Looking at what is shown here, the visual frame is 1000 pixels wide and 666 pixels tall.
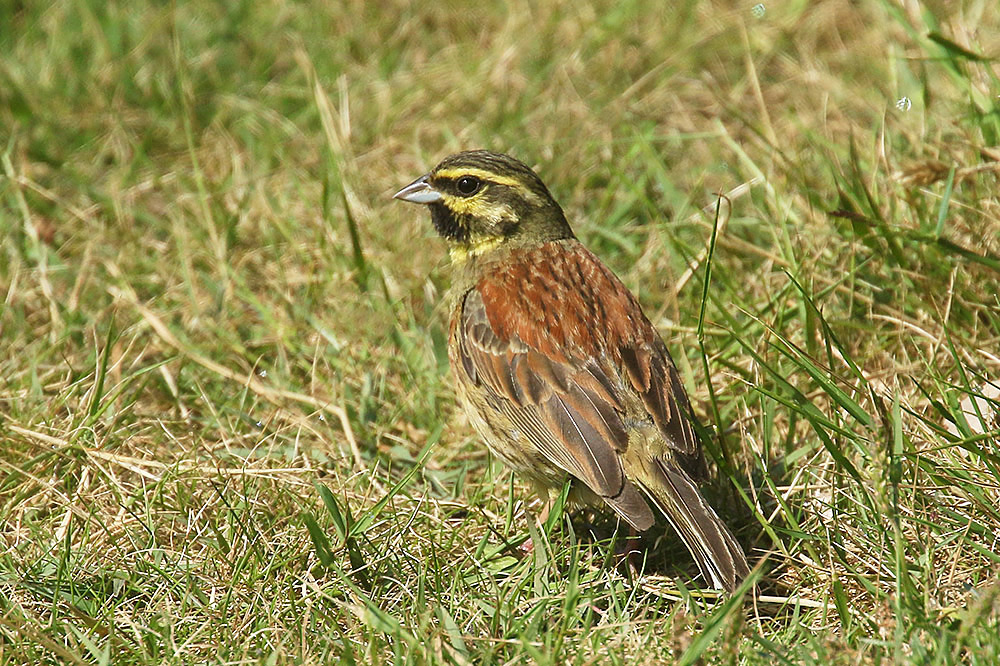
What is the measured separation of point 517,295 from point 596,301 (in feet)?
0.94

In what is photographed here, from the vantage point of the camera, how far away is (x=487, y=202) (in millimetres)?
4840

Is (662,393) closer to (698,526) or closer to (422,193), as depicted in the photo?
(698,526)

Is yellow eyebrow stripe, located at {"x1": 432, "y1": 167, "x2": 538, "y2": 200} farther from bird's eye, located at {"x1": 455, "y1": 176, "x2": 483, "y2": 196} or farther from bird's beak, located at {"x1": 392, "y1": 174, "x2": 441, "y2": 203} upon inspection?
bird's beak, located at {"x1": 392, "y1": 174, "x2": 441, "y2": 203}

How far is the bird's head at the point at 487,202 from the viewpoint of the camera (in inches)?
190

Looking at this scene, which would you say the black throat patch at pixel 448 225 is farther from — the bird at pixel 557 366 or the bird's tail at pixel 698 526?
the bird's tail at pixel 698 526

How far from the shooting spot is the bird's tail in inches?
147

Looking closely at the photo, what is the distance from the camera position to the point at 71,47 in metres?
7.04

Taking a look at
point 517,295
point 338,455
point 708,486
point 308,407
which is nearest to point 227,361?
point 308,407

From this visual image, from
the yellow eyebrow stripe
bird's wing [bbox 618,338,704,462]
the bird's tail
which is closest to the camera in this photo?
the bird's tail

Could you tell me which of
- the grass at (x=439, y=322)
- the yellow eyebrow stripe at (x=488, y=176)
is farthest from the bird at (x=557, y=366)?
the grass at (x=439, y=322)

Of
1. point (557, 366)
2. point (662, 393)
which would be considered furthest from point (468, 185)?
point (662, 393)

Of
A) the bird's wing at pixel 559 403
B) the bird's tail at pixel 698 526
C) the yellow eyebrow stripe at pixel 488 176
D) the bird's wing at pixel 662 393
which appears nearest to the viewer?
the bird's tail at pixel 698 526

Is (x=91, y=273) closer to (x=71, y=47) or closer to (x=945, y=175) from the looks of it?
(x=71, y=47)

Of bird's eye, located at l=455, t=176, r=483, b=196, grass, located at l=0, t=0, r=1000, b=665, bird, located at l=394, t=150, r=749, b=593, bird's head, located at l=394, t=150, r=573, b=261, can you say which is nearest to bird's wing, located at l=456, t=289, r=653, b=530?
bird, located at l=394, t=150, r=749, b=593
